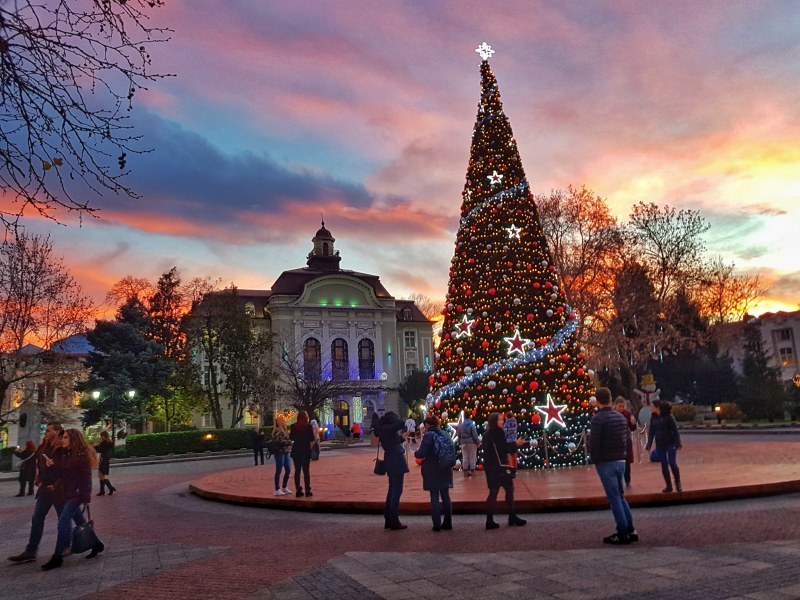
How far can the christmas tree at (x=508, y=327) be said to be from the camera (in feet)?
47.0

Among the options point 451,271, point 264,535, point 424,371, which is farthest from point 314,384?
point 264,535

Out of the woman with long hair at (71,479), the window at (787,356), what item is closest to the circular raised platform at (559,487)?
the woman with long hair at (71,479)

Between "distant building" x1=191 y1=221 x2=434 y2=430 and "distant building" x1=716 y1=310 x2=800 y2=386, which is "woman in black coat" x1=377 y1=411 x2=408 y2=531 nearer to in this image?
"distant building" x1=191 y1=221 x2=434 y2=430

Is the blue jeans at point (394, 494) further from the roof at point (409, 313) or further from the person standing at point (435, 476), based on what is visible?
the roof at point (409, 313)

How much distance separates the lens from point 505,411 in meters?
14.2

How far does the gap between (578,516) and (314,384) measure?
3695cm

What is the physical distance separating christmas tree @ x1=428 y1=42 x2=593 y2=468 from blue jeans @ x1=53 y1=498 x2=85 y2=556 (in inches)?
363

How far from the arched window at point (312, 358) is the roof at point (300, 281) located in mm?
4739

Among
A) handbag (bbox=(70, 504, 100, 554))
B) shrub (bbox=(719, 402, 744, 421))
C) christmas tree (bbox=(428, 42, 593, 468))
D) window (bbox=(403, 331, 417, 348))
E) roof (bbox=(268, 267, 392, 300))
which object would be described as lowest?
shrub (bbox=(719, 402, 744, 421))

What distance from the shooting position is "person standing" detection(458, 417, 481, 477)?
1329cm

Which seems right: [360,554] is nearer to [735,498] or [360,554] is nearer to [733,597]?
[733,597]

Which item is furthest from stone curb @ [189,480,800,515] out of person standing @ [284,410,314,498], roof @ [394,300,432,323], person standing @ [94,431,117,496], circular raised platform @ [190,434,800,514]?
roof @ [394,300,432,323]

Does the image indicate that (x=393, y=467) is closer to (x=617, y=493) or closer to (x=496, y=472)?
(x=496, y=472)

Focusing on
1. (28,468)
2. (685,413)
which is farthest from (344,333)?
(28,468)
